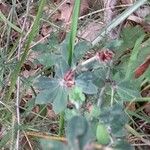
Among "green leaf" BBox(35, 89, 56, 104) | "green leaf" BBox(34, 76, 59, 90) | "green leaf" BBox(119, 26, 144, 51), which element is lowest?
"green leaf" BBox(35, 89, 56, 104)

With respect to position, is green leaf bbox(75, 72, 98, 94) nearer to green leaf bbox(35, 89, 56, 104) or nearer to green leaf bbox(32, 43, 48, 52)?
green leaf bbox(35, 89, 56, 104)

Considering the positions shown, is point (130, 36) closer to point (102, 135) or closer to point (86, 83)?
point (86, 83)

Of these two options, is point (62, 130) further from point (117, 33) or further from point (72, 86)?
point (117, 33)

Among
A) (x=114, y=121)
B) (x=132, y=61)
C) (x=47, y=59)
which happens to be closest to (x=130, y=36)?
(x=132, y=61)

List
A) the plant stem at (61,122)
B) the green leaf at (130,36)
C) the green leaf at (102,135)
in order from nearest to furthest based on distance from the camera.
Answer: the green leaf at (102,135) < the plant stem at (61,122) < the green leaf at (130,36)

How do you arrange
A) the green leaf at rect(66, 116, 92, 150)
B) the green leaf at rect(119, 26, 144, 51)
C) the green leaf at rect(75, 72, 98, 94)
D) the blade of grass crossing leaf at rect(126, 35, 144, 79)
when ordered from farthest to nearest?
Result: the green leaf at rect(119, 26, 144, 51)
the blade of grass crossing leaf at rect(126, 35, 144, 79)
the green leaf at rect(75, 72, 98, 94)
the green leaf at rect(66, 116, 92, 150)

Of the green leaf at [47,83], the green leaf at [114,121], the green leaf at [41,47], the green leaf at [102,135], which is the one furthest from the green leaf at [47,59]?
the green leaf at [102,135]

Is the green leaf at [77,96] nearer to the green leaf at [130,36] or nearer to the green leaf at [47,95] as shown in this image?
the green leaf at [47,95]

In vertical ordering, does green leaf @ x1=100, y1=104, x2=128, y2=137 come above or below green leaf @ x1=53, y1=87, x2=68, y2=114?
below

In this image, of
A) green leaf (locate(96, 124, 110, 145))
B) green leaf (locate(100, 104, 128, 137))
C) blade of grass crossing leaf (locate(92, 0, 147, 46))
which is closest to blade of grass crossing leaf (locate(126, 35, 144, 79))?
blade of grass crossing leaf (locate(92, 0, 147, 46))
